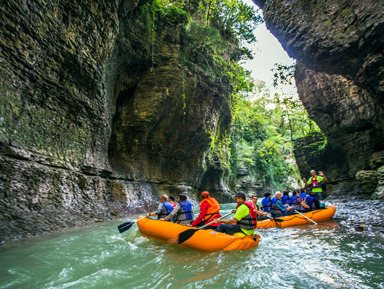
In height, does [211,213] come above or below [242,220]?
above

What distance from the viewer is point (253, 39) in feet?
56.2

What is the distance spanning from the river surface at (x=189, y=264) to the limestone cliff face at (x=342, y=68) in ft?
20.2

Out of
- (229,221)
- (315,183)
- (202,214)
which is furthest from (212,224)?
(315,183)

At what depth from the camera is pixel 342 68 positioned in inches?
380

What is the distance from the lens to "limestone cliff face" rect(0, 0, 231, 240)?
17.2 feet

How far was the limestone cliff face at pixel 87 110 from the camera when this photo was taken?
17.2 feet

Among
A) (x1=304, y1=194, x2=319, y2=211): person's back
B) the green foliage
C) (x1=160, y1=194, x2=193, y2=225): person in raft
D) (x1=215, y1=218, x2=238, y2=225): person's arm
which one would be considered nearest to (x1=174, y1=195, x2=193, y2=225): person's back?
(x1=160, y1=194, x2=193, y2=225): person in raft

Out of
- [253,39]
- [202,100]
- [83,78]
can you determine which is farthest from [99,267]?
[253,39]

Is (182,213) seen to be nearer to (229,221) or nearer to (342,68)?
(229,221)

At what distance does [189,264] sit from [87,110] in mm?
6608

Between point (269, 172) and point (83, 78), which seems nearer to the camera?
point (83, 78)

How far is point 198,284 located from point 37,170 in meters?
5.32

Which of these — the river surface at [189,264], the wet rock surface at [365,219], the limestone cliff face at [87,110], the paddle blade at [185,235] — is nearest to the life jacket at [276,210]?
the wet rock surface at [365,219]

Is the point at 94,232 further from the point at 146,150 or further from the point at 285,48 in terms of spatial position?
the point at 285,48
